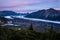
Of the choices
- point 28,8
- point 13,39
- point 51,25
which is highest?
point 28,8

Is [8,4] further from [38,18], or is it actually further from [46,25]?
[46,25]

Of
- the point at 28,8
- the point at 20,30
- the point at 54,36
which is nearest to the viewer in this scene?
the point at 54,36

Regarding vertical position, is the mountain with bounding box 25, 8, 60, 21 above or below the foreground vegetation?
above

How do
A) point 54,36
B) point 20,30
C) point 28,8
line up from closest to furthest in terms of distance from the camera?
1. point 54,36
2. point 20,30
3. point 28,8

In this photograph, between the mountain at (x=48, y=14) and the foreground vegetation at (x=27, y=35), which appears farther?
the mountain at (x=48, y=14)

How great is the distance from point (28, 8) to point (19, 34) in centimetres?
61

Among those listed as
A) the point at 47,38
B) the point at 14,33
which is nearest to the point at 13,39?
the point at 14,33

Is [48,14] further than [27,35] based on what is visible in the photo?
Yes

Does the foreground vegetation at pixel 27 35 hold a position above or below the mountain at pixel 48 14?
below

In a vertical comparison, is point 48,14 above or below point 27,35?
above

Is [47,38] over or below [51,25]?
below

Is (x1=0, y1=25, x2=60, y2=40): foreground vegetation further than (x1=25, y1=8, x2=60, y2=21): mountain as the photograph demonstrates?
No

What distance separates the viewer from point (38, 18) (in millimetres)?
3109

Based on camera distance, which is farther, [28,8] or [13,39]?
[28,8]
